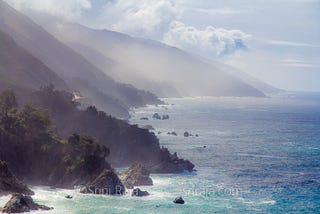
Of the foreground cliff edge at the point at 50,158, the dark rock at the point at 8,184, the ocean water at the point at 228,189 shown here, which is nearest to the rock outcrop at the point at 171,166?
the foreground cliff edge at the point at 50,158

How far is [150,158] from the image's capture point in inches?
5625

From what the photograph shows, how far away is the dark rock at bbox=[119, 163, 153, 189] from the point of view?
370 feet

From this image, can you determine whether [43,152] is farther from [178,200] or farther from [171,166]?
[178,200]

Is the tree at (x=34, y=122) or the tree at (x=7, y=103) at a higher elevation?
the tree at (x=7, y=103)

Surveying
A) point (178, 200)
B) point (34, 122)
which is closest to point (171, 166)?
point (178, 200)

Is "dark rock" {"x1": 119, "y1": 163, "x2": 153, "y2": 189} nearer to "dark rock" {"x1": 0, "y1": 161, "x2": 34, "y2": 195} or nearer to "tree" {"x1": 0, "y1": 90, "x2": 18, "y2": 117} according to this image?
"dark rock" {"x1": 0, "y1": 161, "x2": 34, "y2": 195}

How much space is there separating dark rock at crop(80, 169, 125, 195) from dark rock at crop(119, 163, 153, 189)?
6132 mm

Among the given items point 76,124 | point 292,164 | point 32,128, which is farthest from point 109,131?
point 292,164

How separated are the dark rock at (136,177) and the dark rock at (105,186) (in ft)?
20.1

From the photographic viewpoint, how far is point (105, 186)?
103688mm

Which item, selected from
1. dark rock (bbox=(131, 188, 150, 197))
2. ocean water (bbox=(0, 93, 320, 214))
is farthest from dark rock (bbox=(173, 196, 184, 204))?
dark rock (bbox=(131, 188, 150, 197))

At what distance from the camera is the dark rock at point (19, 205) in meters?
83.1

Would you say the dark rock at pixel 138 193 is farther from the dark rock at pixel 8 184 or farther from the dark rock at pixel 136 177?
the dark rock at pixel 8 184

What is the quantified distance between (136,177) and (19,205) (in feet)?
116
